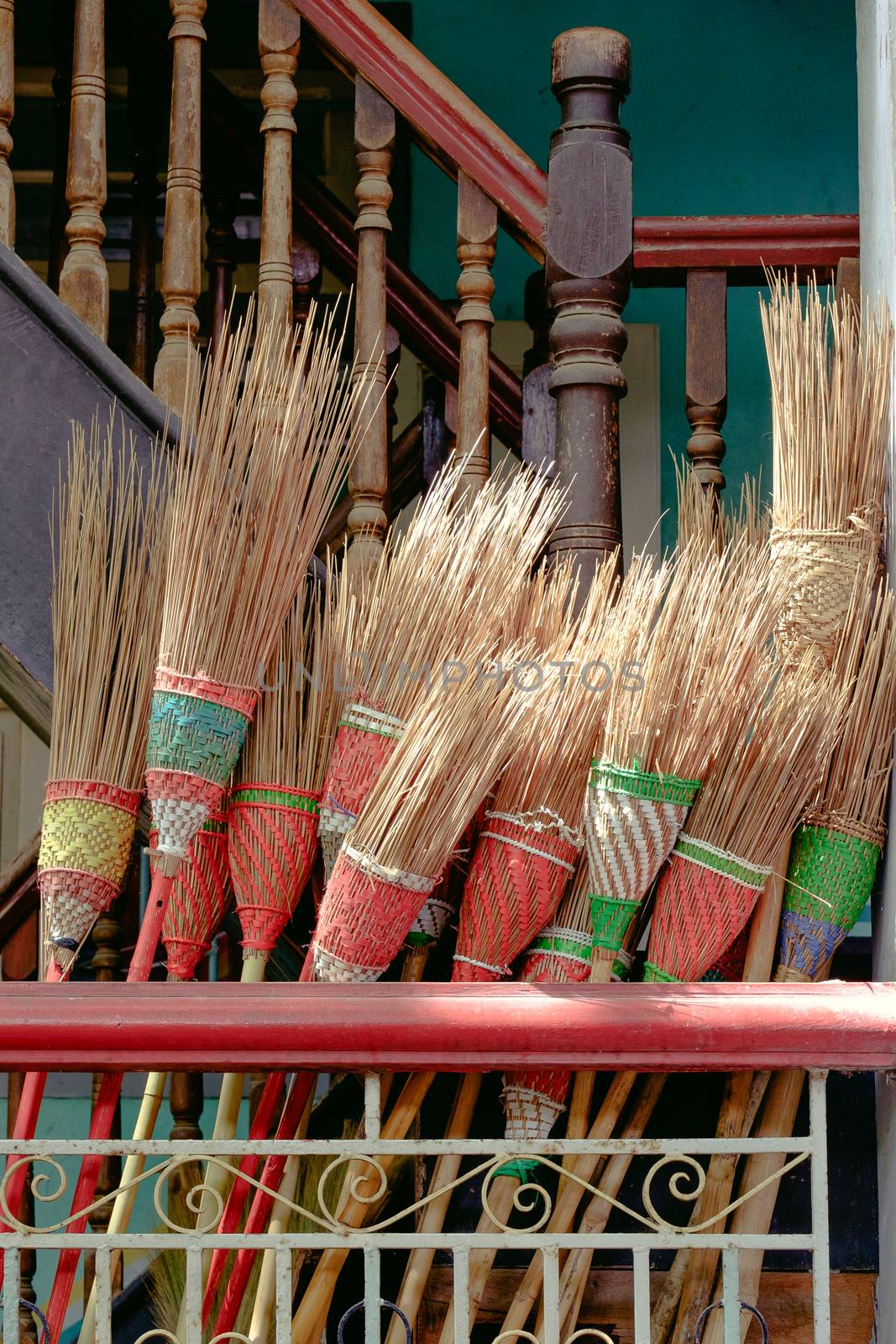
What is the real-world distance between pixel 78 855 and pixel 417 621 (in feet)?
1.63

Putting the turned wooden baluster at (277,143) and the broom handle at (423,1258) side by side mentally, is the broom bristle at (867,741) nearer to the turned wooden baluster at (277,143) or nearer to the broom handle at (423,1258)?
the broom handle at (423,1258)

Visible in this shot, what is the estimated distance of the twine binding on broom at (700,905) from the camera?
72.9 inches

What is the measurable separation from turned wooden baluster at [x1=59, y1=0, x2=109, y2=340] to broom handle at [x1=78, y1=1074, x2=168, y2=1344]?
972 millimetres

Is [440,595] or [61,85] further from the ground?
[61,85]

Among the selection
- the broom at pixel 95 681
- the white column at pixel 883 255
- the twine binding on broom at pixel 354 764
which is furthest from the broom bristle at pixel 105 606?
the white column at pixel 883 255

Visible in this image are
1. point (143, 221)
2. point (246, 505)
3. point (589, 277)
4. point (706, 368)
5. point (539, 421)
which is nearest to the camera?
point (246, 505)

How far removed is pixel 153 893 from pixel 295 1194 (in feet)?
1.45

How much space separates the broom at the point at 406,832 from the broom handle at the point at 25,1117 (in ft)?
1.12

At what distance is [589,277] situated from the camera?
2.10 m

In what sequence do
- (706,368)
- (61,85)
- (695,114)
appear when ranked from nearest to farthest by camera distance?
1. (706,368)
2. (61,85)
3. (695,114)

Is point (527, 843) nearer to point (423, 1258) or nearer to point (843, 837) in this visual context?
point (843, 837)

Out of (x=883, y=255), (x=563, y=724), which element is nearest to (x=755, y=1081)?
(x=563, y=724)

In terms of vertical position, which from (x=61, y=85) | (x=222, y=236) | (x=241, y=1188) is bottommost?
(x=241, y=1188)

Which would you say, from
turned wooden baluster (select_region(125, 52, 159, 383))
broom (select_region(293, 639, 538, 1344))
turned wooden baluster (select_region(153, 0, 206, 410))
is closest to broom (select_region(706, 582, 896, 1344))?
broom (select_region(293, 639, 538, 1344))
